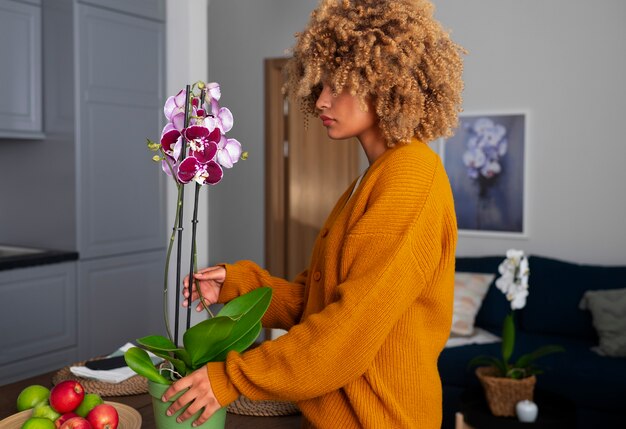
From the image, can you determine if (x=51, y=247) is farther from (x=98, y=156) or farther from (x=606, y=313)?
(x=606, y=313)

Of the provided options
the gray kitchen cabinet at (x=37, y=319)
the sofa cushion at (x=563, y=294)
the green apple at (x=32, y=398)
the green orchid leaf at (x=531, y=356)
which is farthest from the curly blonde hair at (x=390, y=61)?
the sofa cushion at (x=563, y=294)

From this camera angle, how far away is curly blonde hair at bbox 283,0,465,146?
1.20m

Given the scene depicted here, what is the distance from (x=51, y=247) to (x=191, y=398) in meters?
3.05

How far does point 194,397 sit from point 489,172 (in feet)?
12.1

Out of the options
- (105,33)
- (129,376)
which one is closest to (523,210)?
(105,33)

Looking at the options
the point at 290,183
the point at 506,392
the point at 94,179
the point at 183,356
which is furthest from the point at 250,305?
the point at 290,183

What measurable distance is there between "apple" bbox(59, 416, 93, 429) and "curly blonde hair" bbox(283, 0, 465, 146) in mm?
683

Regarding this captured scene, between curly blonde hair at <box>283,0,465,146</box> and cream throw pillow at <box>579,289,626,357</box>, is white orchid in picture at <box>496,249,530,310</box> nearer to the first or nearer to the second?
cream throw pillow at <box>579,289,626,357</box>

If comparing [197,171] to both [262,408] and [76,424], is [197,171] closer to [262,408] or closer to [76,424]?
[76,424]

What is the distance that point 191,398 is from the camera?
107cm

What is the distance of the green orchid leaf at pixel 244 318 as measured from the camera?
1.15 m

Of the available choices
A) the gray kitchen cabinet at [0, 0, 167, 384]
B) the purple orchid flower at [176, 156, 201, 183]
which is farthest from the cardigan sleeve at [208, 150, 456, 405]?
the gray kitchen cabinet at [0, 0, 167, 384]

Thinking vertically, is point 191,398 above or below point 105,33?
below

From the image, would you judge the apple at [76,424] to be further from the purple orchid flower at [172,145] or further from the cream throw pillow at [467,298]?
the cream throw pillow at [467,298]
